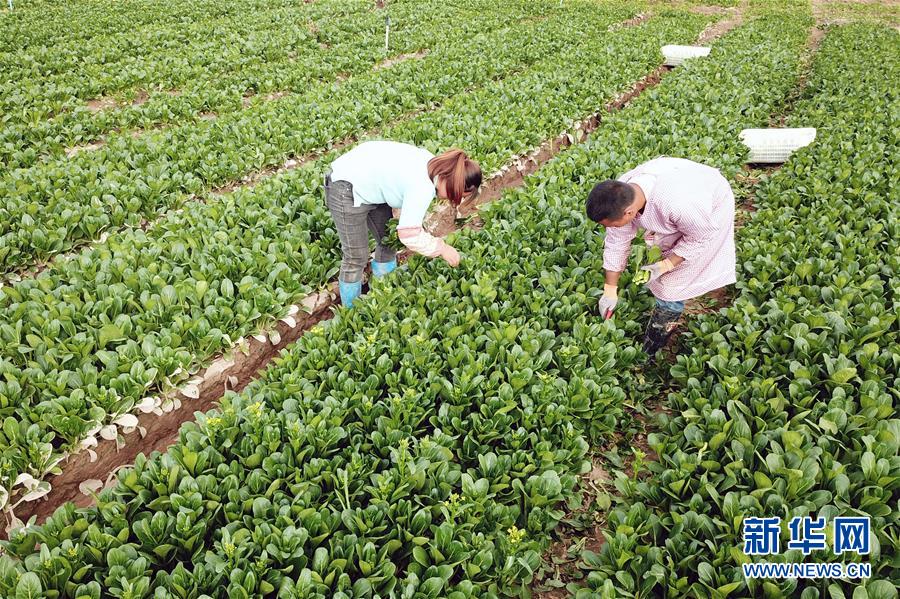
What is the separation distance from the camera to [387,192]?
388cm

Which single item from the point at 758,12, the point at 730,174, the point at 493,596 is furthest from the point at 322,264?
the point at 758,12

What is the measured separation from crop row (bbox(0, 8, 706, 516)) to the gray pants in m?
0.55

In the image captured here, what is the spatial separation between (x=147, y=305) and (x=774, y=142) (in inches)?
341

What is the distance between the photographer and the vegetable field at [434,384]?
8.32 feet

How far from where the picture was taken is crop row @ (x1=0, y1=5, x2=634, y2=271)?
214 inches

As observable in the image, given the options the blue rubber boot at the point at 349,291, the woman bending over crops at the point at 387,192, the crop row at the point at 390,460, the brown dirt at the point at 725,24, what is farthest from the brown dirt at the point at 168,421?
the brown dirt at the point at 725,24

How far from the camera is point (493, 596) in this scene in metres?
2.43

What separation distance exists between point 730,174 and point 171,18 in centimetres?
1760

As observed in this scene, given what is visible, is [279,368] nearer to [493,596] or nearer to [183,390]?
[183,390]

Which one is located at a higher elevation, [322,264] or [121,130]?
[121,130]

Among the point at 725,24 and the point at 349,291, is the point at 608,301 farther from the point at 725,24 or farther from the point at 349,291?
the point at 725,24

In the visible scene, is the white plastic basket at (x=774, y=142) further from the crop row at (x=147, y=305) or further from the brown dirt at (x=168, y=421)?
the brown dirt at (x=168, y=421)

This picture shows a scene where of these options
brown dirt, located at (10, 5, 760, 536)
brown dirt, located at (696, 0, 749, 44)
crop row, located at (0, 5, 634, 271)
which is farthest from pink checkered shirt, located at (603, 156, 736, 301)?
brown dirt, located at (696, 0, 749, 44)

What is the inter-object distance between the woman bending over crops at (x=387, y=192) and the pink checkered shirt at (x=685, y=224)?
1146mm
